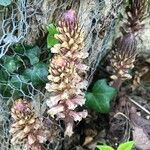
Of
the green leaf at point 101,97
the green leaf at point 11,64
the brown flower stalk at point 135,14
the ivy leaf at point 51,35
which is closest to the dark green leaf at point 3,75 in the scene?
the green leaf at point 11,64

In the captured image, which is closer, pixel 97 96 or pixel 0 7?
pixel 0 7

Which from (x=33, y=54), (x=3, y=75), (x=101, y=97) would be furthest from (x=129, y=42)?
(x=3, y=75)

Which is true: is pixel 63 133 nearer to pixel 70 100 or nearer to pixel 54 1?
pixel 70 100

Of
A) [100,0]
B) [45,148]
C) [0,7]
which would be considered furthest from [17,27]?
[45,148]

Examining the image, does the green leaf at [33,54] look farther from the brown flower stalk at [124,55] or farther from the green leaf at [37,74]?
the brown flower stalk at [124,55]

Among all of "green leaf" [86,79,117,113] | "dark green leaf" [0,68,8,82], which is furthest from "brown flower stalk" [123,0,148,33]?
"dark green leaf" [0,68,8,82]

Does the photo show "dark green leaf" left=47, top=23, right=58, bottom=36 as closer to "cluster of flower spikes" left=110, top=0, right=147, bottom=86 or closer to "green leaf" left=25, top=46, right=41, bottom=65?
"green leaf" left=25, top=46, right=41, bottom=65

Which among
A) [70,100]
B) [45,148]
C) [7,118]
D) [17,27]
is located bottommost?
[45,148]
